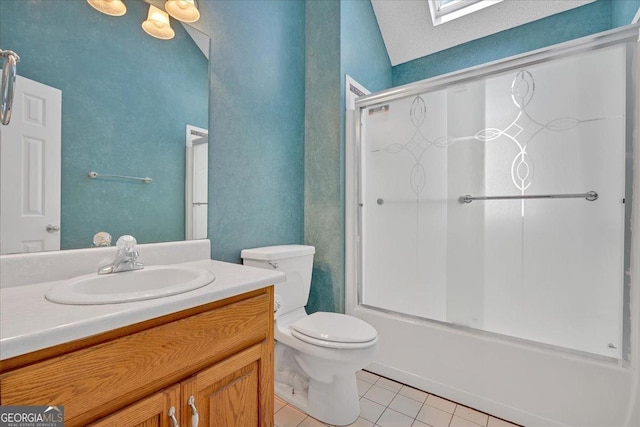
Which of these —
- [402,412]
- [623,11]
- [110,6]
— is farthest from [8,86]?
[623,11]

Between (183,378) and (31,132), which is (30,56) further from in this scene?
(183,378)

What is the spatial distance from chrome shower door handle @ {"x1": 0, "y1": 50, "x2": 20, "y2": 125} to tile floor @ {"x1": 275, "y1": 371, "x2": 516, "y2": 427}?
1.57m

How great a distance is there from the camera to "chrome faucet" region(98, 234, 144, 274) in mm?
960

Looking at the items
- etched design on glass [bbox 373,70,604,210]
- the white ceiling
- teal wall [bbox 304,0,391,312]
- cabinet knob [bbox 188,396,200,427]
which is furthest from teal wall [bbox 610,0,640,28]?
cabinet knob [bbox 188,396,200,427]

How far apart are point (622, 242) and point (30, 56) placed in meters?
2.31

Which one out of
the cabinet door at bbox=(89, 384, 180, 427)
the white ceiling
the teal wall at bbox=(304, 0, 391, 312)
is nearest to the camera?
the cabinet door at bbox=(89, 384, 180, 427)

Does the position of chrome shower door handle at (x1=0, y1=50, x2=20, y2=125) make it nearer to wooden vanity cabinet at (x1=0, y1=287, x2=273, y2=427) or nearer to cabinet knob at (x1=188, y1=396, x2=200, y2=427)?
wooden vanity cabinet at (x1=0, y1=287, x2=273, y2=427)

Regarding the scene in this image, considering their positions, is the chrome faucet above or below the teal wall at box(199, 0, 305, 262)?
below

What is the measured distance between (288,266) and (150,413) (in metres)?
0.96

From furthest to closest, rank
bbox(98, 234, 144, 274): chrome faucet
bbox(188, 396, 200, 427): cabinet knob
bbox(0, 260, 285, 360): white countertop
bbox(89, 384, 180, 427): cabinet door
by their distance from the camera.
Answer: bbox(98, 234, 144, 274): chrome faucet, bbox(188, 396, 200, 427): cabinet knob, bbox(89, 384, 180, 427): cabinet door, bbox(0, 260, 285, 360): white countertop

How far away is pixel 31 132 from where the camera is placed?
90 centimetres

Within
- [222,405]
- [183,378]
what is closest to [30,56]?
[183,378]

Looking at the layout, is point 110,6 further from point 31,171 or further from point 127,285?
point 127,285

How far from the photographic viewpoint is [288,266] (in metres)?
1.59
